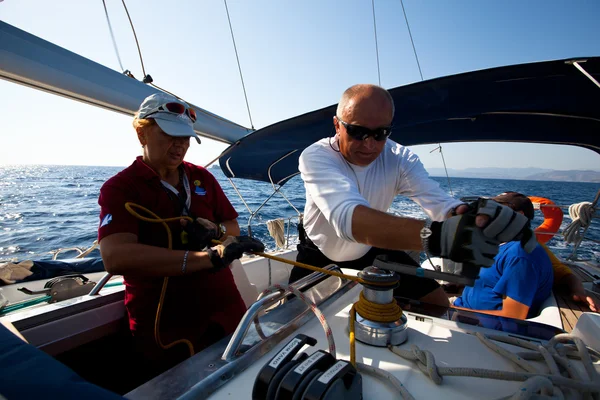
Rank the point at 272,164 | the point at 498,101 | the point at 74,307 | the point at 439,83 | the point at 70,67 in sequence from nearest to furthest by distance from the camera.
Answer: the point at 74,307
the point at 70,67
the point at 439,83
the point at 498,101
the point at 272,164

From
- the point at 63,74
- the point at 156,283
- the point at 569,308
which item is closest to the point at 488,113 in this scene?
the point at 569,308

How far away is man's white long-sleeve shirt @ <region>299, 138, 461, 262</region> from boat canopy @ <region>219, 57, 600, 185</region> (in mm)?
1218

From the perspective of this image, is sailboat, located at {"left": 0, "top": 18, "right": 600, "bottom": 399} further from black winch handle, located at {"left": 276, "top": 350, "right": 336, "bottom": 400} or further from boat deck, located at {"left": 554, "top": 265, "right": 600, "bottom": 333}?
boat deck, located at {"left": 554, "top": 265, "right": 600, "bottom": 333}

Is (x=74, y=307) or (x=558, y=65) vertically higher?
(x=558, y=65)

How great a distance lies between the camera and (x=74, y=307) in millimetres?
1611

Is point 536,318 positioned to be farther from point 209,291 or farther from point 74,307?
point 74,307

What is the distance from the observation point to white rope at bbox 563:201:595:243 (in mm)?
3426

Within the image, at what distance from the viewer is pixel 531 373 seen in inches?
29.6

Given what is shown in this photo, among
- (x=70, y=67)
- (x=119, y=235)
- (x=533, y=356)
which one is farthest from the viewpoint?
(x=70, y=67)

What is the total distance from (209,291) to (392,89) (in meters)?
2.15

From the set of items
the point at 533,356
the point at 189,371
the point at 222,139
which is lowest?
the point at 533,356

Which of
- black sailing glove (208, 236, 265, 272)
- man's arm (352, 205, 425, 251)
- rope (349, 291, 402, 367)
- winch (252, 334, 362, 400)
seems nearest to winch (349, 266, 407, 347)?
rope (349, 291, 402, 367)

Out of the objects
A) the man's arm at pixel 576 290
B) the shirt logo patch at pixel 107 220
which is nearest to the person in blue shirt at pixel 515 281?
the man's arm at pixel 576 290

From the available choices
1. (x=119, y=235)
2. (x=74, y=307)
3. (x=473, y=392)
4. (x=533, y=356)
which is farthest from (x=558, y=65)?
(x=74, y=307)
